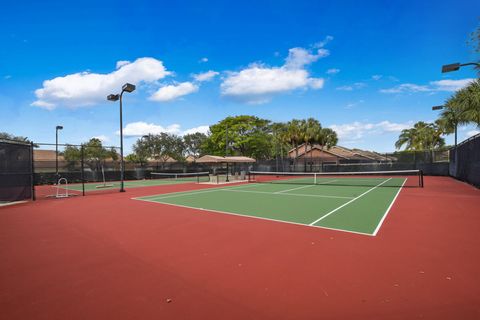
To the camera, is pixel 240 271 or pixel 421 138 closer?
pixel 240 271

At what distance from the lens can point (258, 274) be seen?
4.17 metres

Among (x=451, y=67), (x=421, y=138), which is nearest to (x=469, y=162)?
(x=451, y=67)

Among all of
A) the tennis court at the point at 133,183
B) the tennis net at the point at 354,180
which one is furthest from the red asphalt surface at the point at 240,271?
the tennis court at the point at 133,183

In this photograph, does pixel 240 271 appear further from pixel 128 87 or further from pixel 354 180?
pixel 354 180

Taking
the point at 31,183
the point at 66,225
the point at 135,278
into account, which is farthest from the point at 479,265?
the point at 31,183

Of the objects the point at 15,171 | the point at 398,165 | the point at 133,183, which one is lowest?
the point at 133,183

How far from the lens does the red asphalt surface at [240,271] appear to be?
10.6 feet

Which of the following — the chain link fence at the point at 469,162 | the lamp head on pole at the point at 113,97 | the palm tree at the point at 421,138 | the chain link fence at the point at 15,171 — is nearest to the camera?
the chain link fence at the point at 15,171

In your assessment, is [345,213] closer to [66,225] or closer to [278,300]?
[278,300]

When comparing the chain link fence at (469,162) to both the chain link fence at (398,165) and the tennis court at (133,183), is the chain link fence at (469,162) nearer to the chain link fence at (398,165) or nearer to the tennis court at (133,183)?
the chain link fence at (398,165)

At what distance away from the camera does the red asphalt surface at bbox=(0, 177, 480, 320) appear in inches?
127

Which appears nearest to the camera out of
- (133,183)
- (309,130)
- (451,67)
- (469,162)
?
(451,67)

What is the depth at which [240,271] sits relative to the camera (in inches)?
170

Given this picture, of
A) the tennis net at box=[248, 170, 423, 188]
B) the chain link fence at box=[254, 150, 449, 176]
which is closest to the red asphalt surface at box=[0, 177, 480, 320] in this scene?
the tennis net at box=[248, 170, 423, 188]
